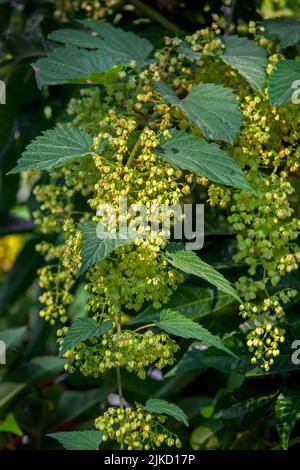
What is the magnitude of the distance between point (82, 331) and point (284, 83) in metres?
0.42

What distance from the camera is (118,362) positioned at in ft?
3.14

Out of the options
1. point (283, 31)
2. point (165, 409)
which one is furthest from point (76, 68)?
point (165, 409)

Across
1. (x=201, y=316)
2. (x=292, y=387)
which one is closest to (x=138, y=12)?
(x=201, y=316)

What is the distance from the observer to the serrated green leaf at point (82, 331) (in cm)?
93

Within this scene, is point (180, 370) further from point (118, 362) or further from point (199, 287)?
point (118, 362)

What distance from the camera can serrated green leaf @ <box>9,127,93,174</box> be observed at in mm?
985

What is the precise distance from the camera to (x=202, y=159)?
100cm

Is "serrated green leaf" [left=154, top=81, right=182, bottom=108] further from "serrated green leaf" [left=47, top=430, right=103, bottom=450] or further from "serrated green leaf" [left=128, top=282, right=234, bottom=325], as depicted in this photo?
"serrated green leaf" [left=47, top=430, right=103, bottom=450]

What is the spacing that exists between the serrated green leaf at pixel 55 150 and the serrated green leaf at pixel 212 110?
0.44ft

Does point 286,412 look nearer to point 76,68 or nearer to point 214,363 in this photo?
point 214,363

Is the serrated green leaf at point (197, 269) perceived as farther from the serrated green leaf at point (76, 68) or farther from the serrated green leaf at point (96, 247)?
the serrated green leaf at point (76, 68)

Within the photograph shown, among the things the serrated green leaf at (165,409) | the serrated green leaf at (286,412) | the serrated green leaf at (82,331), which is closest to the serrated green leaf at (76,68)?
the serrated green leaf at (82,331)

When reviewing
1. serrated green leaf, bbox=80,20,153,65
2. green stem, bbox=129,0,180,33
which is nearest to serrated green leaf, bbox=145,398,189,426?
serrated green leaf, bbox=80,20,153,65
